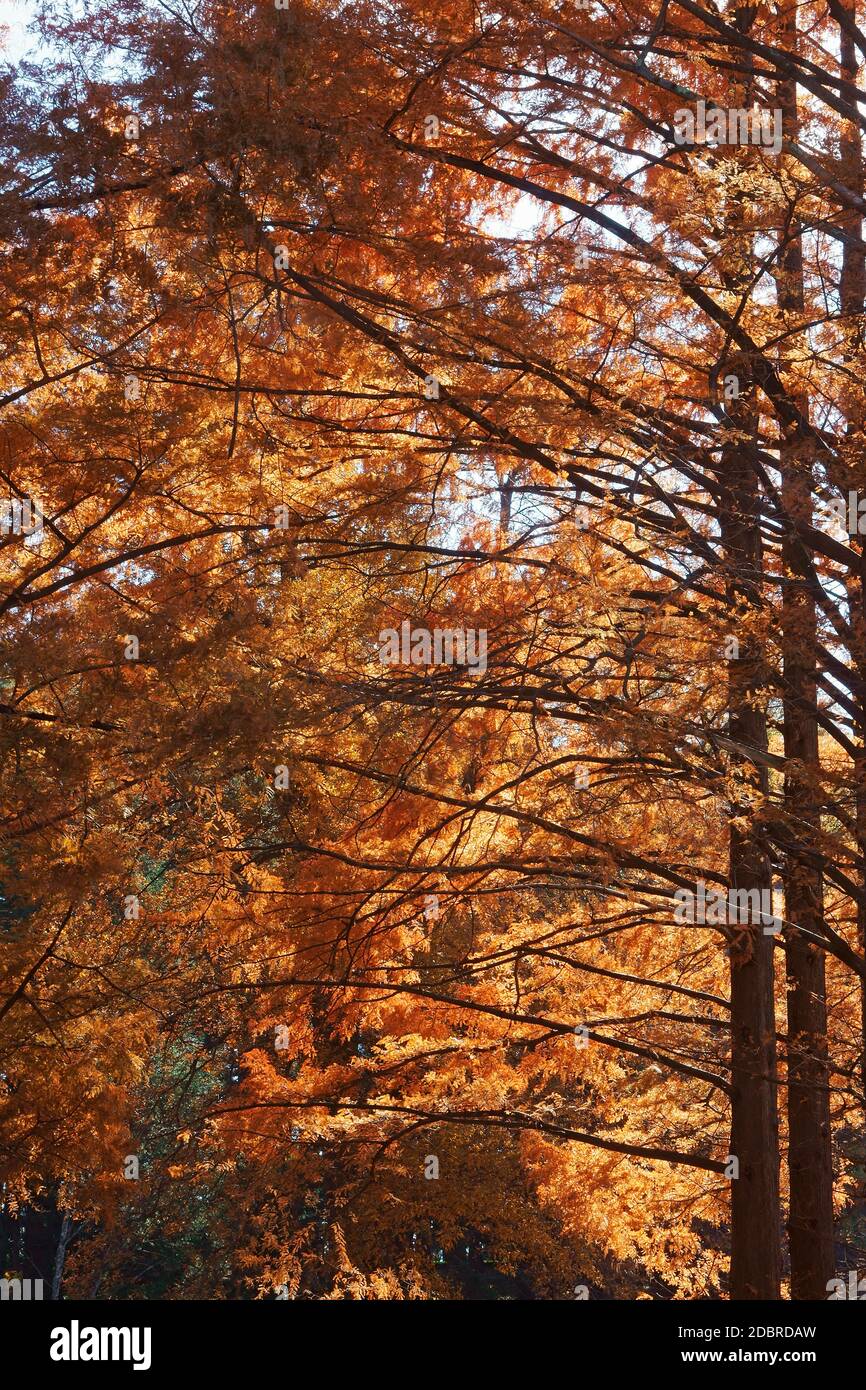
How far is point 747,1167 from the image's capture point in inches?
270

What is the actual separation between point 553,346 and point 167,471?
7.58ft

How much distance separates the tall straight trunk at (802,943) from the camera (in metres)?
5.87

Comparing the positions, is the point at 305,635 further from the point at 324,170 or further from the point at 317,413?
the point at 324,170

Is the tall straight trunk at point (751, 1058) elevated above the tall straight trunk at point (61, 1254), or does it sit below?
above

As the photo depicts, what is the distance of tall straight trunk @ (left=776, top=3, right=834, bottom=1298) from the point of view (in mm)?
5871

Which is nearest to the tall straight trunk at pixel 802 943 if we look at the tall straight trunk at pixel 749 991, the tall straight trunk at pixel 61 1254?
the tall straight trunk at pixel 749 991

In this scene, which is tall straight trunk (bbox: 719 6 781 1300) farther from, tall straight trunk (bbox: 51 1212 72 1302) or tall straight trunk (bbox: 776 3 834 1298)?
tall straight trunk (bbox: 51 1212 72 1302)

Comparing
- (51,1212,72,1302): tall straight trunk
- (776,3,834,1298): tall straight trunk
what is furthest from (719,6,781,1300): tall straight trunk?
(51,1212,72,1302): tall straight trunk

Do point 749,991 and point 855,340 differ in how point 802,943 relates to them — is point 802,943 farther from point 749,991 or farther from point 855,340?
point 855,340

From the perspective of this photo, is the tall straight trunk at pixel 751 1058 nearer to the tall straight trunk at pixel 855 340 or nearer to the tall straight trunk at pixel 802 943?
the tall straight trunk at pixel 802 943

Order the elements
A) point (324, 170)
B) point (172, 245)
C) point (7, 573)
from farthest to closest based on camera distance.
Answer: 1. point (7, 573)
2. point (172, 245)
3. point (324, 170)

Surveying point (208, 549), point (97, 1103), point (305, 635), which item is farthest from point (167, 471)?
point (97, 1103)

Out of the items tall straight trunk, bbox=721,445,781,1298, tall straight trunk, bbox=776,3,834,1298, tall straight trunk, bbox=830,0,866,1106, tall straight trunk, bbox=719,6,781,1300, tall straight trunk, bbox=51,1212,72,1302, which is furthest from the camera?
tall straight trunk, bbox=51,1212,72,1302

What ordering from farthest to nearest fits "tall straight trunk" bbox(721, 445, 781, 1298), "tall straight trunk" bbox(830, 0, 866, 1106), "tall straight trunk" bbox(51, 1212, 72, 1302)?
"tall straight trunk" bbox(51, 1212, 72, 1302) < "tall straight trunk" bbox(721, 445, 781, 1298) < "tall straight trunk" bbox(830, 0, 866, 1106)
